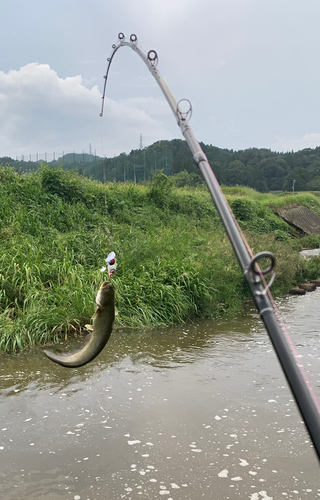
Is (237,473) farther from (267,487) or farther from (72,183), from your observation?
(72,183)

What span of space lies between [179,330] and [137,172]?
18.5m

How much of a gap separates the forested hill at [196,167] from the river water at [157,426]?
265 centimetres

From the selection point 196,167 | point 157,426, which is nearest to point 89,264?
point 157,426

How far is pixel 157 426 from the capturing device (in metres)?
4.60

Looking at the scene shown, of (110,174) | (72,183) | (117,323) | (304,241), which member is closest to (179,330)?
(117,323)

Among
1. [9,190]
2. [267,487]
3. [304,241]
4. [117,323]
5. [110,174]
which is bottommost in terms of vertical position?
[267,487]

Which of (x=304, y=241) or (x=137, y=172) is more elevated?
(x=137, y=172)

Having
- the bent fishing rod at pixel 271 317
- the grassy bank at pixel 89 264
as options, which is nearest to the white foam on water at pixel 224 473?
the bent fishing rod at pixel 271 317

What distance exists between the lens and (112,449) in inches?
165

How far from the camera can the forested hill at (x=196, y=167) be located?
24.1 metres

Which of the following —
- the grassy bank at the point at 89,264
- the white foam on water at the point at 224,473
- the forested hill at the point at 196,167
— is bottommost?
the white foam on water at the point at 224,473

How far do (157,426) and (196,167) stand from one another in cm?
338

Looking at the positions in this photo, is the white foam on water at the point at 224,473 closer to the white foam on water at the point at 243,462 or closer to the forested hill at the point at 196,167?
the white foam on water at the point at 243,462

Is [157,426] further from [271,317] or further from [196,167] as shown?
[271,317]
